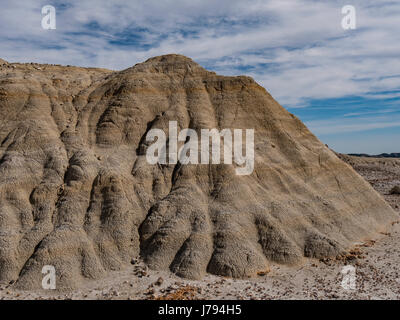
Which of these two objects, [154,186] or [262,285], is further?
[154,186]

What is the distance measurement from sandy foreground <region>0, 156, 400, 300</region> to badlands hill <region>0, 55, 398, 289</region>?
52 cm

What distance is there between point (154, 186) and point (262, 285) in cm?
799

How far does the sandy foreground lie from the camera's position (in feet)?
48.6

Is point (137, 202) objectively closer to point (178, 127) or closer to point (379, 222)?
point (178, 127)

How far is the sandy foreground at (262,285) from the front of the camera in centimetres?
1481

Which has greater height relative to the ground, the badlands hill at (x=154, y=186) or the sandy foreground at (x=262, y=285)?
the badlands hill at (x=154, y=186)

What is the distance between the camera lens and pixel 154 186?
1992cm

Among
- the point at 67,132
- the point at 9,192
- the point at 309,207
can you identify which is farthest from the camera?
the point at 67,132

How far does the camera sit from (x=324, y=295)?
49.3 ft

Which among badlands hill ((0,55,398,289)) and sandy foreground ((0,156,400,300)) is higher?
badlands hill ((0,55,398,289))

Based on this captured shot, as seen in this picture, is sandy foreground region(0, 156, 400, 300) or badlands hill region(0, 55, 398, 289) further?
badlands hill region(0, 55, 398, 289)

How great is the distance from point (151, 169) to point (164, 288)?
24.0 feet

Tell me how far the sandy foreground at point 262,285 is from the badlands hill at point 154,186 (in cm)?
52

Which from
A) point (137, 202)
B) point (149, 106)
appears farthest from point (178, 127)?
point (137, 202)
